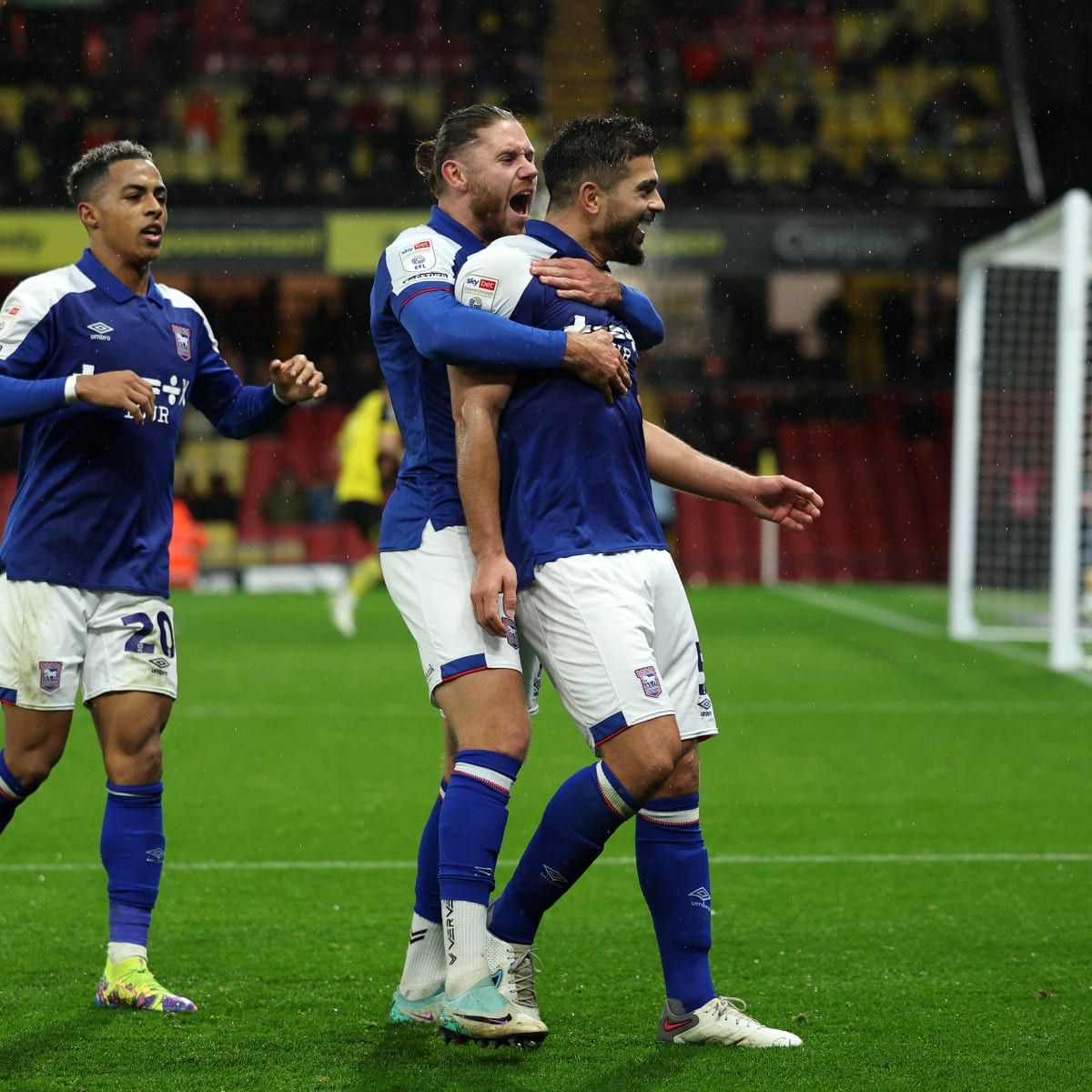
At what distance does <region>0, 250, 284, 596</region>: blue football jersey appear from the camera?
159 inches

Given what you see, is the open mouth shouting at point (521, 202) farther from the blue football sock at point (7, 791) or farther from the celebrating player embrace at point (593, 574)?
the blue football sock at point (7, 791)

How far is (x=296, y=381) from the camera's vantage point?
13.8 feet

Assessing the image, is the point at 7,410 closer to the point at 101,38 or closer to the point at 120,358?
the point at 120,358

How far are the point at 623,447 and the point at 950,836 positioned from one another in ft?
9.99

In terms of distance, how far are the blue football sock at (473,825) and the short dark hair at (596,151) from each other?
120 cm

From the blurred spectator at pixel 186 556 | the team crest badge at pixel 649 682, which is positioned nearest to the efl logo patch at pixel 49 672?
the team crest badge at pixel 649 682

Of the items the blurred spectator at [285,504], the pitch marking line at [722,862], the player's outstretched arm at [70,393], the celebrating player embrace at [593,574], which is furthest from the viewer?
the blurred spectator at [285,504]

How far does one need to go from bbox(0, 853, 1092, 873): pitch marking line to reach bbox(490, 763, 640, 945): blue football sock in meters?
2.00

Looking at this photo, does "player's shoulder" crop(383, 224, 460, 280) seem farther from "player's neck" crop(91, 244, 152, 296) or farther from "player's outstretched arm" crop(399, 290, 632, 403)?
"player's neck" crop(91, 244, 152, 296)

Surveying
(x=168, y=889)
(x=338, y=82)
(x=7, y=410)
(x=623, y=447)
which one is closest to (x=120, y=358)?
(x=7, y=410)

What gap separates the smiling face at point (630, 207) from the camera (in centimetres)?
360

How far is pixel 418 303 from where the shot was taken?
3521 millimetres

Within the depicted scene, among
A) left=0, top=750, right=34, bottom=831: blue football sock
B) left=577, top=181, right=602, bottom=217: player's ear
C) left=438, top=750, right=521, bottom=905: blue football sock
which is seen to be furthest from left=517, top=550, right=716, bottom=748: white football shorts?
left=0, top=750, right=34, bottom=831: blue football sock

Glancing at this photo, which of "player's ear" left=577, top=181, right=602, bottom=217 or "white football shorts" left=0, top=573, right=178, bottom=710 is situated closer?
"player's ear" left=577, top=181, right=602, bottom=217
